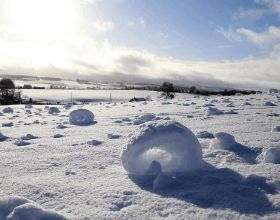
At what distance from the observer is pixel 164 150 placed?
8.65ft

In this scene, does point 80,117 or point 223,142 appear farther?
point 80,117

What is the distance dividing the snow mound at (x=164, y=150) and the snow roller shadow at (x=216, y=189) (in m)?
0.09

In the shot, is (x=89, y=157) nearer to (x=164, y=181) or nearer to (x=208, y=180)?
(x=164, y=181)

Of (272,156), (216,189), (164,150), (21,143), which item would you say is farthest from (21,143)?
(272,156)

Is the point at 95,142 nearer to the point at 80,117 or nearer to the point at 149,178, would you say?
the point at 149,178

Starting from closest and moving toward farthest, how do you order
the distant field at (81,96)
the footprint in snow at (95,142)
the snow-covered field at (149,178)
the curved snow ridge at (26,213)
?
1. the curved snow ridge at (26,213)
2. the snow-covered field at (149,178)
3. the footprint in snow at (95,142)
4. the distant field at (81,96)

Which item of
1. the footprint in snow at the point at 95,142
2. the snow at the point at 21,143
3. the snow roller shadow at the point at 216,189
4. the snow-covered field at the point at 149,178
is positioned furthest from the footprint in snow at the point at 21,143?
the snow roller shadow at the point at 216,189

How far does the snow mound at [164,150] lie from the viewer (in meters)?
2.53

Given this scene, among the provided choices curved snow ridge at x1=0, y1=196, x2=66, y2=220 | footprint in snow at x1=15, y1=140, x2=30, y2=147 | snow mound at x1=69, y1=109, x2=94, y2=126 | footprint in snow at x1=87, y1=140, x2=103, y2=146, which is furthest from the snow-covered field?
snow mound at x1=69, y1=109, x2=94, y2=126

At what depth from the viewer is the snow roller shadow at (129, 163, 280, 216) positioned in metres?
1.92

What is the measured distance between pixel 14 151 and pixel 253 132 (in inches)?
117

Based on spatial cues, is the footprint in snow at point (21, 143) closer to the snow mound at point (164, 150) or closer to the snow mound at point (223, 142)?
the snow mound at point (164, 150)

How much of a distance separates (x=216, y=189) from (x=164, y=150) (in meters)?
0.61

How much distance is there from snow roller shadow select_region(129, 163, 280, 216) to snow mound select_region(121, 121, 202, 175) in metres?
0.09
